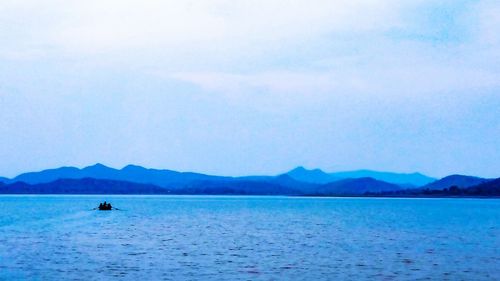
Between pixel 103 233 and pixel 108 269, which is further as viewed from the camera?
pixel 103 233

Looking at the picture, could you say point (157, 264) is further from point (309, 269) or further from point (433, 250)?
point (433, 250)

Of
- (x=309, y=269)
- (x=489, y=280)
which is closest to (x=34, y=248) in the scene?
(x=309, y=269)

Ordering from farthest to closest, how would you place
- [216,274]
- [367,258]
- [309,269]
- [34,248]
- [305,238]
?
[305,238]
[34,248]
[367,258]
[309,269]
[216,274]

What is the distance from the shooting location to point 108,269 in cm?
3875

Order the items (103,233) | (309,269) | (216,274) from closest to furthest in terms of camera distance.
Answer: (216,274) < (309,269) < (103,233)

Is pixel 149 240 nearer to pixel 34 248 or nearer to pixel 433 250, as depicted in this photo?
pixel 34 248

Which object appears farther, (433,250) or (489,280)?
(433,250)

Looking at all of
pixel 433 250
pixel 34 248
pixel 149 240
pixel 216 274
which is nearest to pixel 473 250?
pixel 433 250

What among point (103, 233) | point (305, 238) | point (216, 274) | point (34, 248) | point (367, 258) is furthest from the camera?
point (103, 233)

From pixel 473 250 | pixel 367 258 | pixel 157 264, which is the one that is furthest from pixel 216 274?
pixel 473 250

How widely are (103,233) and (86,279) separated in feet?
116

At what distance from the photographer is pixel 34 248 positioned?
168 ft

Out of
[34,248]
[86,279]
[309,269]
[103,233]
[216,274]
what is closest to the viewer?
[86,279]

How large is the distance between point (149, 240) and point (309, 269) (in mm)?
24482
